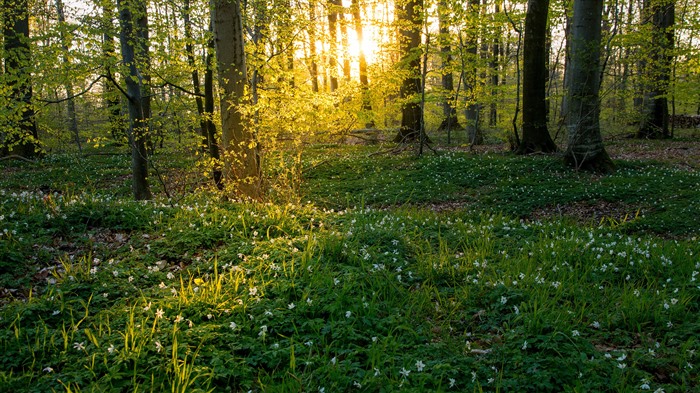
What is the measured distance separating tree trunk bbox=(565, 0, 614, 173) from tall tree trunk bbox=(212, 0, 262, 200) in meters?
8.90

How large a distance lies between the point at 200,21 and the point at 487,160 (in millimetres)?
9861

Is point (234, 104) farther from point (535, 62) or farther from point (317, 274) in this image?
point (535, 62)

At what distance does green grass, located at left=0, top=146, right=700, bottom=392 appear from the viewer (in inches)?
119

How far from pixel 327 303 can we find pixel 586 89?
1080cm

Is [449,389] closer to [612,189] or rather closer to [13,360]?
[13,360]

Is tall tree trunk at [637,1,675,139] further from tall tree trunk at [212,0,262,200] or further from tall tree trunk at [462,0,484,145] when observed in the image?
tall tree trunk at [212,0,262,200]

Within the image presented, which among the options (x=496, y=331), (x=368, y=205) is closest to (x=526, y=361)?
(x=496, y=331)

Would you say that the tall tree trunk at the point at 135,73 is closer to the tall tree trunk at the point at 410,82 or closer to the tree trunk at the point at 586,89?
the tall tree trunk at the point at 410,82

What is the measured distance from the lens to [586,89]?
37.1ft

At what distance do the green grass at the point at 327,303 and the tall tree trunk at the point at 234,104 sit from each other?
5.32 feet

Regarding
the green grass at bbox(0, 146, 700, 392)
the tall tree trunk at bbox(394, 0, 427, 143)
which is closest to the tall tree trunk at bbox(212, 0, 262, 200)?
the green grass at bbox(0, 146, 700, 392)

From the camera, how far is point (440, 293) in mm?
4473

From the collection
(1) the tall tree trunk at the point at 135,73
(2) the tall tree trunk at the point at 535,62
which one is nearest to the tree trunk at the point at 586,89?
(2) the tall tree trunk at the point at 535,62

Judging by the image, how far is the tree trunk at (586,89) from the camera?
36.7ft
